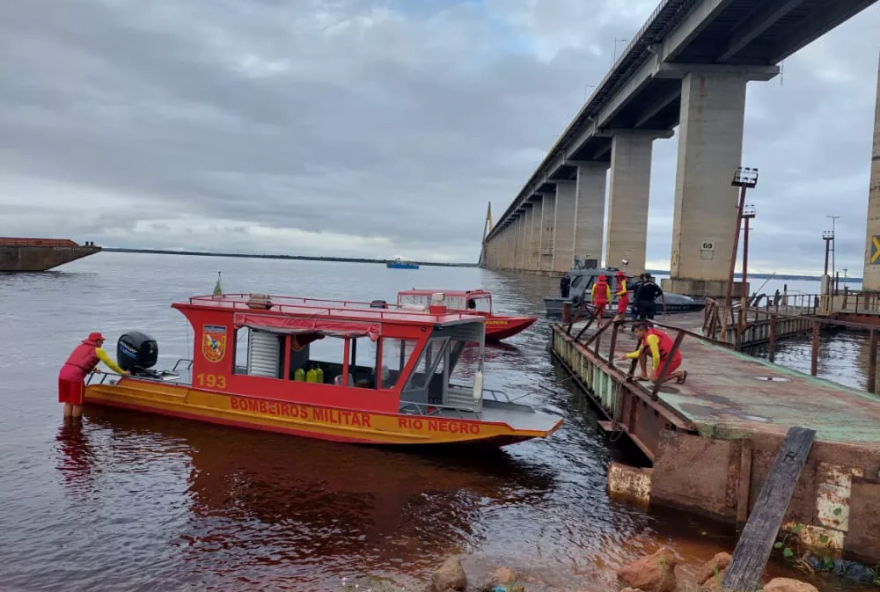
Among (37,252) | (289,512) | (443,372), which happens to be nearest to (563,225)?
(37,252)

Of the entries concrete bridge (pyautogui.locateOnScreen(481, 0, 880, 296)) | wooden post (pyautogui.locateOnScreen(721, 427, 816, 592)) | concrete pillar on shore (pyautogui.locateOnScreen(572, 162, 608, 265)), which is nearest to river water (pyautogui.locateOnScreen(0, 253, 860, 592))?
wooden post (pyautogui.locateOnScreen(721, 427, 816, 592))

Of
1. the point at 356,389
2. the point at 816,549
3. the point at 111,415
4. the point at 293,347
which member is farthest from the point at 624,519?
the point at 111,415

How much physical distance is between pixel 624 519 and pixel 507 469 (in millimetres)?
2742

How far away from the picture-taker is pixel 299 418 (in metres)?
11.9

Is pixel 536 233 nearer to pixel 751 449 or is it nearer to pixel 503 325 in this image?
pixel 503 325

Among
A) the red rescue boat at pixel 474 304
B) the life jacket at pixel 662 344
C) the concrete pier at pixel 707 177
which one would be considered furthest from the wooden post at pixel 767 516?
the concrete pier at pixel 707 177

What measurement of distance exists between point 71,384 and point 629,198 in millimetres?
45533

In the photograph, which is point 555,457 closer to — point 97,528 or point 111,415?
point 97,528

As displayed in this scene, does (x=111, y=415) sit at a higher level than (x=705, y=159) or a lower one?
lower

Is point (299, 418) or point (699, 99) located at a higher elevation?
point (699, 99)

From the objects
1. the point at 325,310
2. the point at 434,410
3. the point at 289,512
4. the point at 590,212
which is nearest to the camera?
the point at 289,512

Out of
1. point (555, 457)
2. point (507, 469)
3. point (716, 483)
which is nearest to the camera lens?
point (716, 483)

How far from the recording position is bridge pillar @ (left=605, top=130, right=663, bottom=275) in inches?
2013

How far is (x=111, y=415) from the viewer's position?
13852 mm
